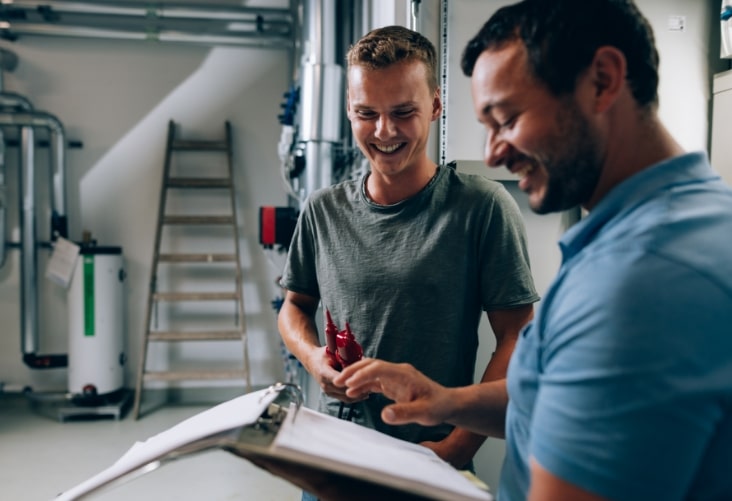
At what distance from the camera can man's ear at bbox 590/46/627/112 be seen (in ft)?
1.71

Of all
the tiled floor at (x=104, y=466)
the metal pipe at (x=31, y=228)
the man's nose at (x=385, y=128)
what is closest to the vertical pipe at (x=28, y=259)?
the metal pipe at (x=31, y=228)

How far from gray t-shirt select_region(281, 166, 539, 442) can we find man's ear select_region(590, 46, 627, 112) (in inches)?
16.7

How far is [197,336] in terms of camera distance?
10.3 ft

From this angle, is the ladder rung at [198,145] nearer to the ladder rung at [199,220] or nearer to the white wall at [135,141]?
the white wall at [135,141]

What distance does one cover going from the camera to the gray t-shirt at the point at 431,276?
943mm

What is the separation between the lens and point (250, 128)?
345 cm

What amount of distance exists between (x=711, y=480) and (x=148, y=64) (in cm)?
361

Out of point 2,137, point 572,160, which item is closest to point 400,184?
point 572,160

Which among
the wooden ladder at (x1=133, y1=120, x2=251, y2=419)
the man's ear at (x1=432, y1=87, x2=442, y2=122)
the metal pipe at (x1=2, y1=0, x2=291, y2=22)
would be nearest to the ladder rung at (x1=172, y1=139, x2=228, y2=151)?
the wooden ladder at (x1=133, y1=120, x2=251, y2=419)

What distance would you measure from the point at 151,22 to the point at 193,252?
1423mm

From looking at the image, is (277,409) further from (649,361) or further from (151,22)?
(151,22)

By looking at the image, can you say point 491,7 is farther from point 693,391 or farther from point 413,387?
point 693,391

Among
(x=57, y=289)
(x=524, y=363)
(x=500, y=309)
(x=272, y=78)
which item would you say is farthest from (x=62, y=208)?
(x=524, y=363)

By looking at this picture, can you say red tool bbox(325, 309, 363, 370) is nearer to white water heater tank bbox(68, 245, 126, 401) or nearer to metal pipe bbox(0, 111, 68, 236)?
white water heater tank bbox(68, 245, 126, 401)
